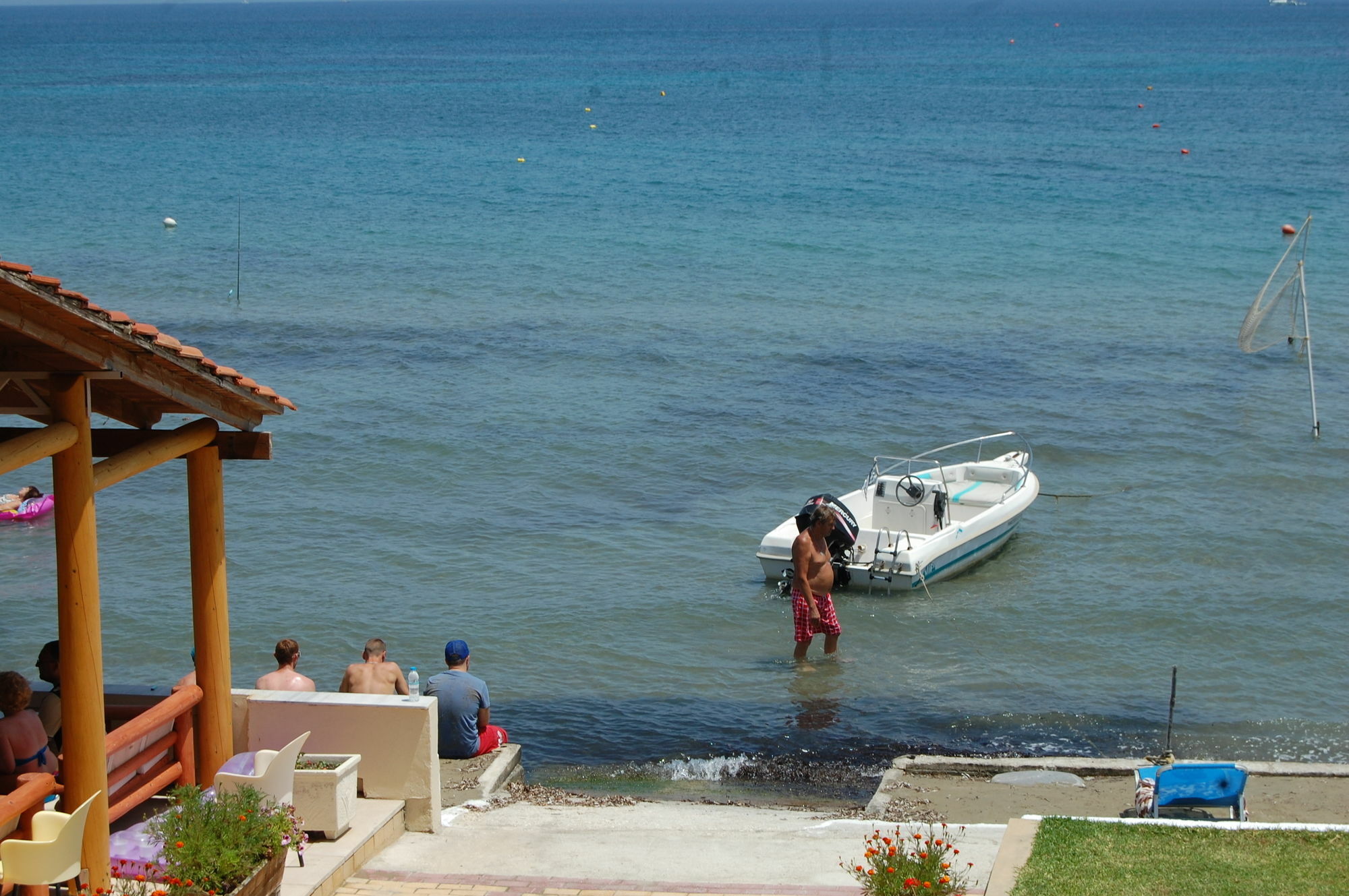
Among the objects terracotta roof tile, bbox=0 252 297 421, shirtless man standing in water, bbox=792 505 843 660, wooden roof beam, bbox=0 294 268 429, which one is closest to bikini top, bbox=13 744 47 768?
wooden roof beam, bbox=0 294 268 429

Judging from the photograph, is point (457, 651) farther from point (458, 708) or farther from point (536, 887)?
point (536, 887)

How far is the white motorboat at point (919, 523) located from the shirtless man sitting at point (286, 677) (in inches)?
288

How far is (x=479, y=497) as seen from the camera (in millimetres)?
19469

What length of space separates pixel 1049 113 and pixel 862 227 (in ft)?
133

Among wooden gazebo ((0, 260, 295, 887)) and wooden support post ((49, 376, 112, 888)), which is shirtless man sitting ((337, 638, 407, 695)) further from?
wooden support post ((49, 376, 112, 888))

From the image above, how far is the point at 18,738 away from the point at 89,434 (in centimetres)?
145

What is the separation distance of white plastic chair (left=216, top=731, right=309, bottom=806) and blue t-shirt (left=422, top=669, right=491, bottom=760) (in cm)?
296

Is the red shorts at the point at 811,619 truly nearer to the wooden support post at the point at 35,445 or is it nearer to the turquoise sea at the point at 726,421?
the turquoise sea at the point at 726,421

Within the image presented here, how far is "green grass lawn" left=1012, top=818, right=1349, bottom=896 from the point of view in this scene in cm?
657

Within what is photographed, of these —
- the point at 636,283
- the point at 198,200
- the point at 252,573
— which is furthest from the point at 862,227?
the point at 252,573

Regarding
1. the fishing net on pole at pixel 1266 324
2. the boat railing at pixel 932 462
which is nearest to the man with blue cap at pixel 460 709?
the boat railing at pixel 932 462

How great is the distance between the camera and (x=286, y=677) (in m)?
9.10

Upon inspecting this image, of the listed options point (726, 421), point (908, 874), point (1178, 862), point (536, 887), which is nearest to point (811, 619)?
point (536, 887)

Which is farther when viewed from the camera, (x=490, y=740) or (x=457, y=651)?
(x=490, y=740)
